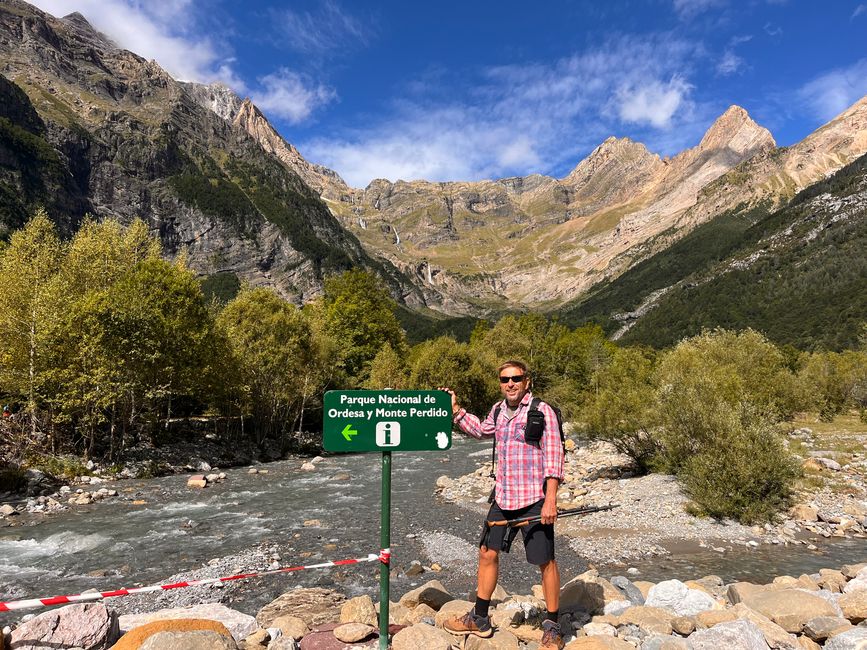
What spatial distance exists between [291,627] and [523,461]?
153 inches

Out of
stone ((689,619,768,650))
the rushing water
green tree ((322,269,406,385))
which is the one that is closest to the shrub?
the rushing water

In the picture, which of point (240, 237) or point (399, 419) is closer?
point (399, 419)

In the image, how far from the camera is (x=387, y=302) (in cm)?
6488

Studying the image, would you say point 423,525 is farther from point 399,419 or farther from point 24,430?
point 24,430

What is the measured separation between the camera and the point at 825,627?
19.4ft

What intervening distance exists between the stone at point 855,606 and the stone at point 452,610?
513cm

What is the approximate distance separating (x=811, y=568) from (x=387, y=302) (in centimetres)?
5589

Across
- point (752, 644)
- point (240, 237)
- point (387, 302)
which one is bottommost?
point (752, 644)

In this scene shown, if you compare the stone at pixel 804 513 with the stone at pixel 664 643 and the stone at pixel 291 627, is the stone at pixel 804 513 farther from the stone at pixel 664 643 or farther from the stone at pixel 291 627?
the stone at pixel 291 627

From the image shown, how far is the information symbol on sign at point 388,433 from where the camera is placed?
5.32 metres

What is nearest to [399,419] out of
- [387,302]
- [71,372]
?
[71,372]

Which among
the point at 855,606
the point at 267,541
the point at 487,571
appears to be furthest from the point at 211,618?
the point at 267,541

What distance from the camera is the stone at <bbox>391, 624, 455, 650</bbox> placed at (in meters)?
5.30

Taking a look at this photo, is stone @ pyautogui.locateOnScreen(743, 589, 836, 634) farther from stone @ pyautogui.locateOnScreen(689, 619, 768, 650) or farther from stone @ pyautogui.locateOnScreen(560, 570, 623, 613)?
stone @ pyautogui.locateOnScreen(560, 570, 623, 613)
